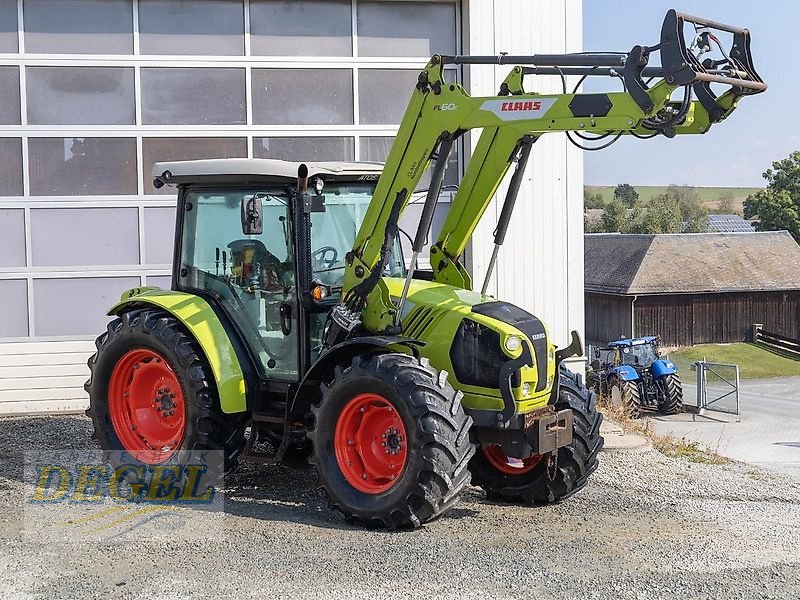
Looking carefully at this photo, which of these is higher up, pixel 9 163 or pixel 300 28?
pixel 300 28

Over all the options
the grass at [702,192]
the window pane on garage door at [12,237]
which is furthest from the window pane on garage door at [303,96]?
the grass at [702,192]

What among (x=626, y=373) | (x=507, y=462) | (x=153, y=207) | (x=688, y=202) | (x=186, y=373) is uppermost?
(x=688, y=202)

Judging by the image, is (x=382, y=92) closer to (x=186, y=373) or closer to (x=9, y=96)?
(x=9, y=96)

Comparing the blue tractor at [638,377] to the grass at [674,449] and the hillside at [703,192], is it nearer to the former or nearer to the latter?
the grass at [674,449]

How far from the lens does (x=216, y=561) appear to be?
6109 millimetres

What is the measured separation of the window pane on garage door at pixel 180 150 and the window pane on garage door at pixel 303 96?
16.2 inches

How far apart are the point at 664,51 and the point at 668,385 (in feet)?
68.7

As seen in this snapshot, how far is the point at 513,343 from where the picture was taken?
6980 mm

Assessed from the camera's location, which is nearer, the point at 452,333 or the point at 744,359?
the point at 452,333

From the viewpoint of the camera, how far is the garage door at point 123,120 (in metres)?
11.6

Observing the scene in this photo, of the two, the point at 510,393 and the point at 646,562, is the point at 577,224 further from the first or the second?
the point at 646,562

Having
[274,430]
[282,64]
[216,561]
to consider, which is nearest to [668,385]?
[282,64]

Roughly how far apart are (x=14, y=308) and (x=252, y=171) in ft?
17.1

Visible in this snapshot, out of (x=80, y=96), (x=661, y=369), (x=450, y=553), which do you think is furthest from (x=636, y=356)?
(x=450, y=553)
